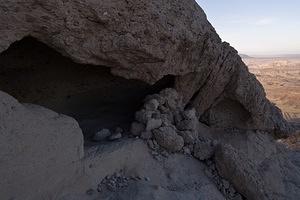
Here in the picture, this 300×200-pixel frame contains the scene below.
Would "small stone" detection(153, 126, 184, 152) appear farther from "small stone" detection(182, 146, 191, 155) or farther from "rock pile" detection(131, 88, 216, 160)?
"small stone" detection(182, 146, 191, 155)

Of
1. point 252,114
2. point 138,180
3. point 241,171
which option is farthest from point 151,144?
point 252,114

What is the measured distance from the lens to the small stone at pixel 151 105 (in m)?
4.71

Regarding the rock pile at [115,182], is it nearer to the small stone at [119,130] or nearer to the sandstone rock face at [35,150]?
the sandstone rock face at [35,150]

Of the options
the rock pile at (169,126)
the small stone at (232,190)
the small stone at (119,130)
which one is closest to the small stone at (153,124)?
the rock pile at (169,126)

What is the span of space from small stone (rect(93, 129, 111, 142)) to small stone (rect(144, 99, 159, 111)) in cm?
51

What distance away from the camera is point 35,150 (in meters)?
3.37

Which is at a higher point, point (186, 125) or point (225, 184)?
point (186, 125)

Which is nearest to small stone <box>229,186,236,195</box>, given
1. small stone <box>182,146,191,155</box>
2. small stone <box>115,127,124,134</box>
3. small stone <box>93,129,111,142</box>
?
small stone <box>182,146,191,155</box>

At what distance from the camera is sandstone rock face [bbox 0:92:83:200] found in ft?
10.4

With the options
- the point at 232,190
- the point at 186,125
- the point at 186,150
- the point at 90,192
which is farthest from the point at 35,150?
the point at 232,190

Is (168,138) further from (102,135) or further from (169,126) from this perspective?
(102,135)

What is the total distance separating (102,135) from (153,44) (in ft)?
3.48

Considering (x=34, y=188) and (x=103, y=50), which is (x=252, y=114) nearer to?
(x=103, y=50)

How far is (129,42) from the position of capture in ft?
13.7
